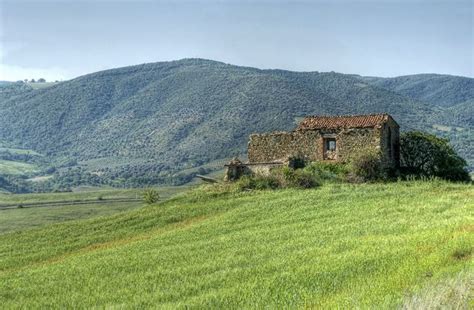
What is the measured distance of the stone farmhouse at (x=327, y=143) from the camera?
40.2 meters

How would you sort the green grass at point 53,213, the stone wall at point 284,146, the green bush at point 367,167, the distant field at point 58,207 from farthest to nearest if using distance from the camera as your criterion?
the distant field at point 58,207, the green grass at point 53,213, the stone wall at point 284,146, the green bush at point 367,167

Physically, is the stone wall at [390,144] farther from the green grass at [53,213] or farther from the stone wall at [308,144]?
the green grass at [53,213]

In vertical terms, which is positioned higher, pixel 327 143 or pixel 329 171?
pixel 327 143

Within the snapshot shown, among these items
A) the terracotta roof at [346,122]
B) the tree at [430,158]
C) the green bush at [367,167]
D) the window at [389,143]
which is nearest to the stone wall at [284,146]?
the terracotta roof at [346,122]

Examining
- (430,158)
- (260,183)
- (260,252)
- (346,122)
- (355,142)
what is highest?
(346,122)

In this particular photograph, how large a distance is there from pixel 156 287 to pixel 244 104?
598ft

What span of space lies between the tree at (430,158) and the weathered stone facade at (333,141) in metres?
0.79

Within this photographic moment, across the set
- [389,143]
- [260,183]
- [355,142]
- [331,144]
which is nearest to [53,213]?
[260,183]

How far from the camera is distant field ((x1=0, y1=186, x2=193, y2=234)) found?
3546 inches

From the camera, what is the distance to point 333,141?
4172 cm

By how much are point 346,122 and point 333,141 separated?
5.15ft

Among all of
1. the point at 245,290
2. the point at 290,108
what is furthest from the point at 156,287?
the point at 290,108

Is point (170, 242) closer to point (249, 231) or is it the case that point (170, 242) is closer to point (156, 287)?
point (249, 231)

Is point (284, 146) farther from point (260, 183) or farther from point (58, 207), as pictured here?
point (58, 207)
